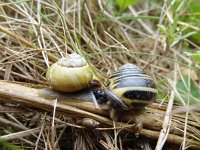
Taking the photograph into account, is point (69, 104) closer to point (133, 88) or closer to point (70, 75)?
point (70, 75)

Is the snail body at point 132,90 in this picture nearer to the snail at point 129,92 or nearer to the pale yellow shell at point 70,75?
the snail at point 129,92

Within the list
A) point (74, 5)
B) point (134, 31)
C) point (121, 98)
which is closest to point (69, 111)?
point (121, 98)

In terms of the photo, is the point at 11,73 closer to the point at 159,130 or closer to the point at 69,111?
the point at 69,111

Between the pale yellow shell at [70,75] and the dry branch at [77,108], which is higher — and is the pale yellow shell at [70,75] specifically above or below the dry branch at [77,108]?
above

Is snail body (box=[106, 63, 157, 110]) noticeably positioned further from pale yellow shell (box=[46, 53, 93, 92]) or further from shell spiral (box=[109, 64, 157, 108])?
pale yellow shell (box=[46, 53, 93, 92])

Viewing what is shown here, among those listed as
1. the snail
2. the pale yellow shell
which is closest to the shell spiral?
the snail

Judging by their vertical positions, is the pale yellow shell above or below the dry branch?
above

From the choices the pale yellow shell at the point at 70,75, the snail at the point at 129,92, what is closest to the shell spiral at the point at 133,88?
the snail at the point at 129,92
